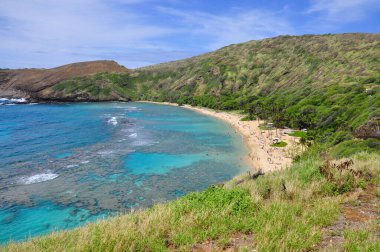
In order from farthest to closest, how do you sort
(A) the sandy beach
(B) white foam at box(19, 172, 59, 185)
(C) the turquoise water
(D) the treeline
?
(A) the sandy beach, (D) the treeline, (B) white foam at box(19, 172, 59, 185), (C) the turquoise water

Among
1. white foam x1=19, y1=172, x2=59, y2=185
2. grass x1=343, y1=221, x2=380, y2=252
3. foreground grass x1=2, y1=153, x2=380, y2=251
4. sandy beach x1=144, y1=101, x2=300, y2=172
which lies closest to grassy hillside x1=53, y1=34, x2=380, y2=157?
sandy beach x1=144, y1=101, x2=300, y2=172

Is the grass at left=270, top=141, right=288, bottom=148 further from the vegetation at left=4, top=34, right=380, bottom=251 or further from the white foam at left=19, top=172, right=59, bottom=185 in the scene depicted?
the white foam at left=19, top=172, right=59, bottom=185

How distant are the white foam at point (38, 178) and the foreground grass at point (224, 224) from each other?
114ft

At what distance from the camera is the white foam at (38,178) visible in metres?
40.1

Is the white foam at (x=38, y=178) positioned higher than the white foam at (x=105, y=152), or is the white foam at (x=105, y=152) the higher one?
the white foam at (x=105, y=152)

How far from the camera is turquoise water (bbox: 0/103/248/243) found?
31.4 metres

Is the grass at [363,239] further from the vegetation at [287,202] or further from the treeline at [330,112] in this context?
the treeline at [330,112]

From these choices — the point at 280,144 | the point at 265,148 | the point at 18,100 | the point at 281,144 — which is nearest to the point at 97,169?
the point at 265,148

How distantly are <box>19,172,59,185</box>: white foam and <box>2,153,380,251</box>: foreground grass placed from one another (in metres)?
34.8

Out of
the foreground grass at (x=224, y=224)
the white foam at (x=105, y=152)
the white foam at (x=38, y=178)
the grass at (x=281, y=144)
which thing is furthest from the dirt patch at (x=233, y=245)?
the grass at (x=281, y=144)

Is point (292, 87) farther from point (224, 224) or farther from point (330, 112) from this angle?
point (224, 224)

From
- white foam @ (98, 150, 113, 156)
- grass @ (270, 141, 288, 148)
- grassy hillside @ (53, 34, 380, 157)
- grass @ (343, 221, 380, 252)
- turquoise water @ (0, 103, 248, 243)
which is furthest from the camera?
grass @ (270, 141, 288, 148)

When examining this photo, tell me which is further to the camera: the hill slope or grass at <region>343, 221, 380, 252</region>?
the hill slope

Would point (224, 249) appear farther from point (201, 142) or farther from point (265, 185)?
point (201, 142)
